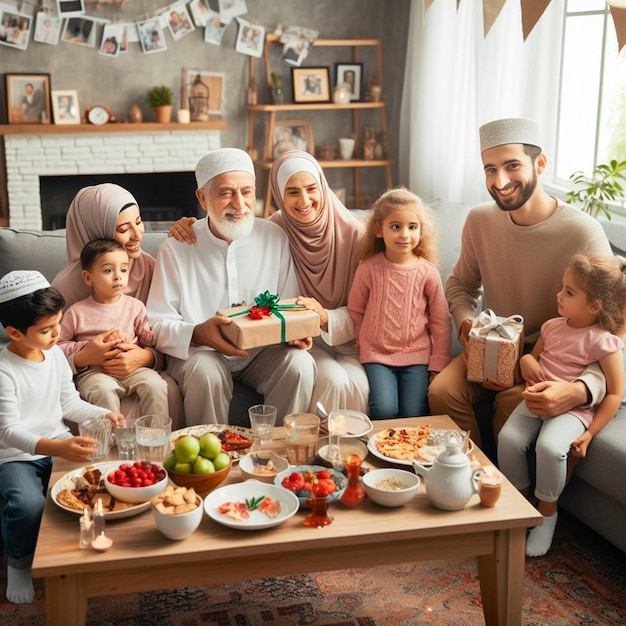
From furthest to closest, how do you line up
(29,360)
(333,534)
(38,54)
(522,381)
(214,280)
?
1. (38,54)
2. (214,280)
3. (522,381)
4. (29,360)
5. (333,534)

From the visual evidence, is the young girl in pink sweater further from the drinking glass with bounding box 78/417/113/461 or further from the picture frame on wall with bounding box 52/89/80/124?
the picture frame on wall with bounding box 52/89/80/124

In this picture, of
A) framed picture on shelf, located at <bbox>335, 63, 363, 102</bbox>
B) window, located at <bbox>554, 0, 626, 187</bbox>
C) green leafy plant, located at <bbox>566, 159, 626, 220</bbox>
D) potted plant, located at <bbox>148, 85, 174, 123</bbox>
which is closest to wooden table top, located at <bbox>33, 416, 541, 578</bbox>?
green leafy plant, located at <bbox>566, 159, 626, 220</bbox>

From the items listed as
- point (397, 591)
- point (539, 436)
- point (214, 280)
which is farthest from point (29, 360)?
point (539, 436)

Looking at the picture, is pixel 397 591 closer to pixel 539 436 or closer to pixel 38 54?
pixel 539 436

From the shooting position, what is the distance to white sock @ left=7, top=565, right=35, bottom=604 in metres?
2.23

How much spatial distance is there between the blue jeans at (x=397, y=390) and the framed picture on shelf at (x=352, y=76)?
3969mm

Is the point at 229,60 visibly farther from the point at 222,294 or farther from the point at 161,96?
the point at 222,294

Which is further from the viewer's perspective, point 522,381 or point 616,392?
point 522,381

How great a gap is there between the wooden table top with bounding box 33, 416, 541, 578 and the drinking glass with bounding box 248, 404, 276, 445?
0.35 metres

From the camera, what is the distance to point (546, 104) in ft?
14.8

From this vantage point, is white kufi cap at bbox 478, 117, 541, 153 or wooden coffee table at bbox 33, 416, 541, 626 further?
white kufi cap at bbox 478, 117, 541, 153

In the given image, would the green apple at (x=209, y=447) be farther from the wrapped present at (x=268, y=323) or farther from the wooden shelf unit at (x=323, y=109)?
the wooden shelf unit at (x=323, y=109)

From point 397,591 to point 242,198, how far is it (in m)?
1.39

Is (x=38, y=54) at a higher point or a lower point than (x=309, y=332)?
higher
